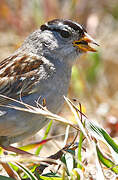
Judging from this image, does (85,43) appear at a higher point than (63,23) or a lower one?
lower

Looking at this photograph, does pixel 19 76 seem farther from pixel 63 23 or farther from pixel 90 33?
pixel 90 33

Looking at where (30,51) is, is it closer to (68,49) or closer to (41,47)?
(41,47)

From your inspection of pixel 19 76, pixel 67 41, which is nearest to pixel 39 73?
pixel 19 76

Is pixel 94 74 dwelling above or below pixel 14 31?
below

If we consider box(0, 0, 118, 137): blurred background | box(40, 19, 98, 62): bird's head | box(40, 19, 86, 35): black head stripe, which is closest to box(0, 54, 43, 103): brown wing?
box(40, 19, 98, 62): bird's head

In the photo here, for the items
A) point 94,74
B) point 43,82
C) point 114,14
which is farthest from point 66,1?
point 43,82

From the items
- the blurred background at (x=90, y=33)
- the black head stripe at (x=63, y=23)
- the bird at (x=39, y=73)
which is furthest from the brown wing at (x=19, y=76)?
the blurred background at (x=90, y=33)
